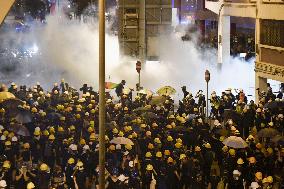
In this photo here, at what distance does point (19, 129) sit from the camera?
667 inches

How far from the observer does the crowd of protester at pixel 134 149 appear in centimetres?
1459

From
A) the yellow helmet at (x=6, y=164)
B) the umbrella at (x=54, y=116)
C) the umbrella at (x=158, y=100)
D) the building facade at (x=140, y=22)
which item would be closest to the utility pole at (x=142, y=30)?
the building facade at (x=140, y=22)

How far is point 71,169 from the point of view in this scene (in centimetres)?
1499

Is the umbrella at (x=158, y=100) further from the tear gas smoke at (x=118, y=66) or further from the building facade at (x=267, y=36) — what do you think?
the tear gas smoke at (x=118, y=66)

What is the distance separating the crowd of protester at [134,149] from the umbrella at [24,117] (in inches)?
1.2

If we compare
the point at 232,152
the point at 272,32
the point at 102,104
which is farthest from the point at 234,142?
the point at 272,32

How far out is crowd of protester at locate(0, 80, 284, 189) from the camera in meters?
14.6

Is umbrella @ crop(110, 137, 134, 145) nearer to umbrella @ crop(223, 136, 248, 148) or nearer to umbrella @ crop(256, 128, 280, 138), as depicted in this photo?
umbrella @ crop(223, 136, 248, 148)

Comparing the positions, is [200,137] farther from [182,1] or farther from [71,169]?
[182,1]

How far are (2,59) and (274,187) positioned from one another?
33166 mm

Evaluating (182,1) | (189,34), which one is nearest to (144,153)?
(189,34)

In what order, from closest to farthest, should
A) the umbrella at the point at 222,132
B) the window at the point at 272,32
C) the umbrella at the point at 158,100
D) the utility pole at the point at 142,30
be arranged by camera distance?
the umbrella at the point at 222,132, the umbrella at the point at 158,100, the window at the point at 272,32, the utility pole at the point at 142,30

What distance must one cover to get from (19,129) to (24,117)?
3.24ft

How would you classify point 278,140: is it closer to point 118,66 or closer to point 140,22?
point 140,22
